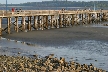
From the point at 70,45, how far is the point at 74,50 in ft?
11.3

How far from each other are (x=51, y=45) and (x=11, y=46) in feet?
13.4

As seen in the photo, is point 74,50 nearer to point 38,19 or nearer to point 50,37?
point 50,37

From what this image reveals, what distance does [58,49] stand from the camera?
101ft

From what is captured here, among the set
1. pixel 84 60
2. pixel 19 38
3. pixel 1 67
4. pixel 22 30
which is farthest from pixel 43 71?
pixel 22 30

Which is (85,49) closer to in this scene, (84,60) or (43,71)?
(84,60)

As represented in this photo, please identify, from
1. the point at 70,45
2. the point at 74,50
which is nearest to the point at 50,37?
the point at 70,45

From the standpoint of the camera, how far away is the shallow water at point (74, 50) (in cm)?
2531

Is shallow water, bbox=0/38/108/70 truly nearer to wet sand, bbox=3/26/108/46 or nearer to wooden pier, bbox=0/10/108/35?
wet sand, bbox=3/26/108/46

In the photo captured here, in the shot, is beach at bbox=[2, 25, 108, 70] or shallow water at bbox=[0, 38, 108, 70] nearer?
shallow water at bbox=[0, 38, 108, 70]

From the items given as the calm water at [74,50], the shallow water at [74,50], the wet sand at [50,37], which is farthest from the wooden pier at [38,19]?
the shallow water at [74,50]

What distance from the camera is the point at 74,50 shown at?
98.9ft

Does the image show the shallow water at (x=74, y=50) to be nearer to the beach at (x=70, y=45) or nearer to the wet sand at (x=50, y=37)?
the beach at (x=70, y=45)

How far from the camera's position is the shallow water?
83.0 ft

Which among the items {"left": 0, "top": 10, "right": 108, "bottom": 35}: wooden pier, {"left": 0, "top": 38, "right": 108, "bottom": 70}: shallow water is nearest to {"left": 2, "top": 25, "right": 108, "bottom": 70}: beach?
{"left": 0, "top": 38, "right": 108, "bottom": 70}: shallow water
